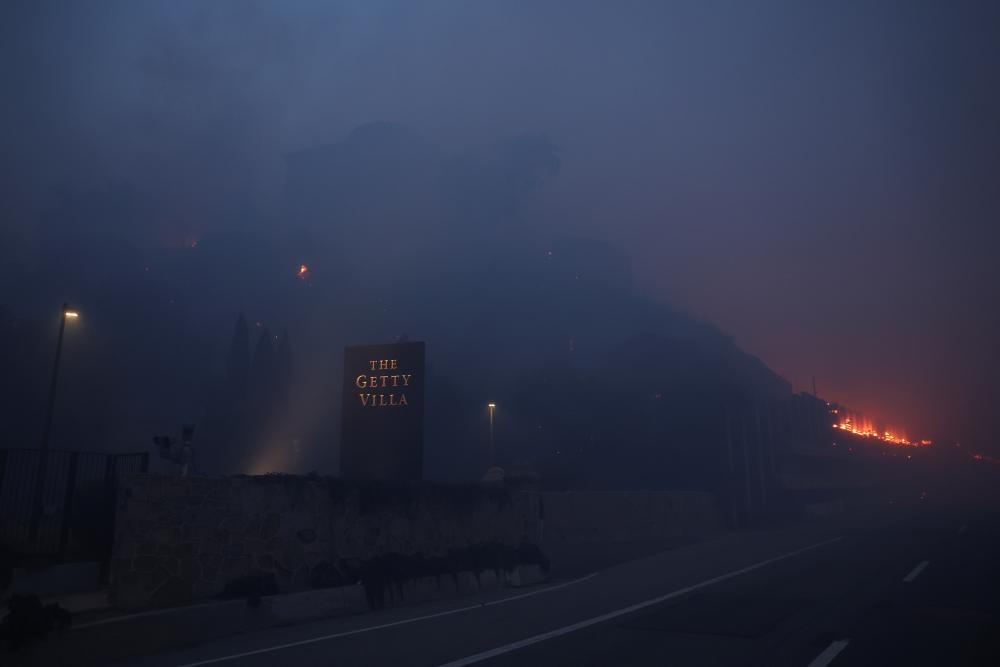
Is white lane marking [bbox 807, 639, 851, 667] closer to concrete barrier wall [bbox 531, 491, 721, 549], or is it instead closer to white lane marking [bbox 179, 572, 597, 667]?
white lane marking [bbox 179, 572, 597, 667]

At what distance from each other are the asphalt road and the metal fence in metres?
4.32

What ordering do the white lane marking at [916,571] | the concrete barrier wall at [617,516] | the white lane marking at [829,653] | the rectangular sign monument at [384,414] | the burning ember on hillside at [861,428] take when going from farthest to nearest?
the burning ember on hillside at [861,428], the concrete barrier wall at [617,516], the rectangular sign monument at [384,414], the white lane marking at [916,571], the white lane marking at [829,653]

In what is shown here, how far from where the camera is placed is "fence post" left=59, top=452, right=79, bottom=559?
41.2 ft

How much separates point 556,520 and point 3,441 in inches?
1903

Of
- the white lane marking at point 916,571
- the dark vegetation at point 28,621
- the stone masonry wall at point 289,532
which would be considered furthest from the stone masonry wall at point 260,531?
the white lane marking at point 916,571

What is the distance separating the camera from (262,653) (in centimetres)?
949

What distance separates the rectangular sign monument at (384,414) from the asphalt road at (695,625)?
537cm

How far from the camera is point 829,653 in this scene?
8453 millimetres

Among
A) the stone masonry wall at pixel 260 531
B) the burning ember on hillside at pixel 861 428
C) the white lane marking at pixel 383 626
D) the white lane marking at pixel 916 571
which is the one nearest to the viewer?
the white lane marking at pixel 383 626

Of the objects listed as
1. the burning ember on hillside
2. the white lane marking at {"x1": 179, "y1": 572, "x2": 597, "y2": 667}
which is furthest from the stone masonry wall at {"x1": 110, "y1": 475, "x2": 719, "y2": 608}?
the burning ember on hillside

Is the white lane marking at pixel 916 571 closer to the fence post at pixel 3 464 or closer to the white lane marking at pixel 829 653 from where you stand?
the white lane marking at pixel 829 653

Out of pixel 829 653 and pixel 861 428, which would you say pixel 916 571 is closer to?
pixel 829 653

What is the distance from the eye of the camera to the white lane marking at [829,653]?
7977mm

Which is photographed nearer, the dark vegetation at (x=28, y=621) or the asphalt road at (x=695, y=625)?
the dark vegetation at (x=28, y=621)
